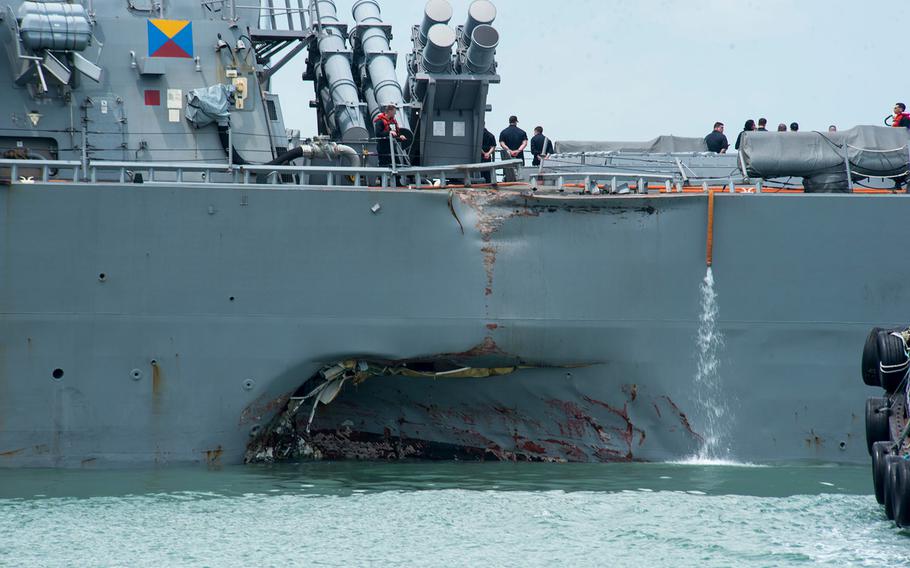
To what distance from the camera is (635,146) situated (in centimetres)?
1722

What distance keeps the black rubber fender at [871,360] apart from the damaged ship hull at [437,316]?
51.1 inches

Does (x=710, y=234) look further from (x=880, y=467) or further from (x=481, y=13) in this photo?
(x=481, y=13)

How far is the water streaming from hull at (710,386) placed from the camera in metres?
13.6

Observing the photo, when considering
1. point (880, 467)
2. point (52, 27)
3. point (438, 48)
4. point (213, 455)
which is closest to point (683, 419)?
point (880, 467)

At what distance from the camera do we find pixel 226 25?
15.3m

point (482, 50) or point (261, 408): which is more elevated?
point (482, 50)

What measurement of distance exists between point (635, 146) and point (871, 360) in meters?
5.89

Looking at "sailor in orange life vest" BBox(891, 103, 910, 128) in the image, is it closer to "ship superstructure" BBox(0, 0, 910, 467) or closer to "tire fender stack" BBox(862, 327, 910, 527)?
"ship superstructure" BBox(0, 0, 910, 467)

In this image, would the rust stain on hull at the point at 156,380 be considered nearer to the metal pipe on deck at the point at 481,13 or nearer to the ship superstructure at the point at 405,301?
the ship superstructure at the point at 405,301

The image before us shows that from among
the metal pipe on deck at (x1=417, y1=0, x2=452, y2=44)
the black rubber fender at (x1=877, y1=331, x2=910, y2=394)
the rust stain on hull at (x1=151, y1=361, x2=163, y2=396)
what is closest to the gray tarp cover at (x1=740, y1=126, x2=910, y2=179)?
the black rubber fender at (x1=877, y1=331, x2=910, y2=394)

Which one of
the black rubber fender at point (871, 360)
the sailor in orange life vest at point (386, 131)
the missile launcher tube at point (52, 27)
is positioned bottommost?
the black rubber fender at point (871, 360)

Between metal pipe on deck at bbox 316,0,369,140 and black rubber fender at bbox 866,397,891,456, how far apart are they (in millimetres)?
7931

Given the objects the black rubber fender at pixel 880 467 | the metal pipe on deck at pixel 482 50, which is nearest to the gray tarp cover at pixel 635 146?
the metal pipe on deck at pixel 482 50

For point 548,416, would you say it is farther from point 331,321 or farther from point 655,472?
point 331,321
